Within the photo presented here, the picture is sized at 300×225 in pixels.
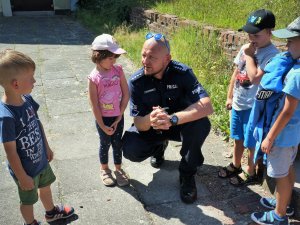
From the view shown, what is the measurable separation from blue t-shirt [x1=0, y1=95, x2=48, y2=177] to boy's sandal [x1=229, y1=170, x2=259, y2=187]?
1668 millimetres

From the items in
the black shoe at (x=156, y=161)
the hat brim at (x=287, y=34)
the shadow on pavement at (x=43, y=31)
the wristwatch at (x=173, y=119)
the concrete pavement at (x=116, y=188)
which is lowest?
the shadow on pavement at (x=43, y=31)

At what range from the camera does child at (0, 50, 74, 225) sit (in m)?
2.27

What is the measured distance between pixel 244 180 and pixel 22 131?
2011 millimetres

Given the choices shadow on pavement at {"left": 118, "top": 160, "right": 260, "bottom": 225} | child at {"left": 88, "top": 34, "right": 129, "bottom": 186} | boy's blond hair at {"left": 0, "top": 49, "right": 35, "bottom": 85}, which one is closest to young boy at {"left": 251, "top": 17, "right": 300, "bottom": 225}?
shadow on pavement at {"left": 118, "top": 160, "right": 260, "bottom": 225}

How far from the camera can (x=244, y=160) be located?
3674 millimetres

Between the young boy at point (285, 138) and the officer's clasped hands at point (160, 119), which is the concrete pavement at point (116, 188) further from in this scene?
the officer's clasped hands at point (160, 119)

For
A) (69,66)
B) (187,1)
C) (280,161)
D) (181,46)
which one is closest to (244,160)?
(280,161)

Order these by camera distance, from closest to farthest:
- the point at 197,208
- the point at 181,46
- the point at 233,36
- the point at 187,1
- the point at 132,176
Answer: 1. the point at 197,208
2. the point at 132,176
3. the point at 233,36
4. the point at 181,46
5. the point at 187,1

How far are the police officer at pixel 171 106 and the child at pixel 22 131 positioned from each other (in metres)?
0.90

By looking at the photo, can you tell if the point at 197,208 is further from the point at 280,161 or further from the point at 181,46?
the point at 181,46

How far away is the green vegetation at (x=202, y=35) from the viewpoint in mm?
5105

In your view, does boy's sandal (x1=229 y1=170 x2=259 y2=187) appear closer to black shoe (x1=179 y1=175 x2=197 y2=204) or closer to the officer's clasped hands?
black shoe (x1=179 y1=175 x2=197 y2=204)

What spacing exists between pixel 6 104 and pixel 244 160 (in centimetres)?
236

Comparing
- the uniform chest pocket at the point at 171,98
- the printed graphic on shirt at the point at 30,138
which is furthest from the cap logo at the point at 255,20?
the printed graphic on shirt at the point at 30,138
